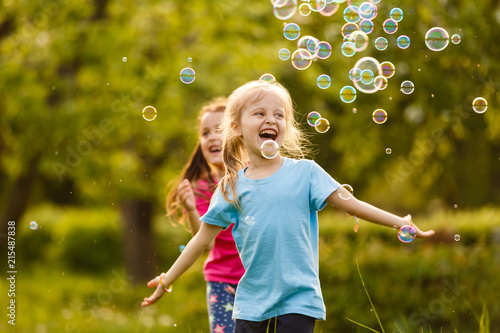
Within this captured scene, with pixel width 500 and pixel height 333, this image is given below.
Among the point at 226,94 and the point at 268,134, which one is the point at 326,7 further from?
the point at 226,94

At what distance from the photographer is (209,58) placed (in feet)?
22.8

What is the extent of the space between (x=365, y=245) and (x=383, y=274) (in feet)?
1.25

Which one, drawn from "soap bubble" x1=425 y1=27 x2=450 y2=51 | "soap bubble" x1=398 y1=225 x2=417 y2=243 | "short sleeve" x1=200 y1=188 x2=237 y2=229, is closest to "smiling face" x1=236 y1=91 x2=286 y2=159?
"short sleeve" x1=200 y1=188 x2=237 y2=229

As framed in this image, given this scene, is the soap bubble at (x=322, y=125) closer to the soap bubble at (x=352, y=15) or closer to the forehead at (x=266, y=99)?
the forehead at (x=266, y=99)

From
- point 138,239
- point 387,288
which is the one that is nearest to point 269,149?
point 387,288

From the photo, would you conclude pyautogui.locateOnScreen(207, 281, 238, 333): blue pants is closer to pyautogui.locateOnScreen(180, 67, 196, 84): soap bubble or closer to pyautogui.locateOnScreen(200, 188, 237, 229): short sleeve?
pyautogui.locateOnScreen(200, 188, 237, 229): short sleeve

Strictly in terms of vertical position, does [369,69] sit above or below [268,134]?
above

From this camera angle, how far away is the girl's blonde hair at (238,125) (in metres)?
2.63

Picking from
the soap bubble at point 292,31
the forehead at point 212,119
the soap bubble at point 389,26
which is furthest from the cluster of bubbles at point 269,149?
the soap bubble at point 389,26

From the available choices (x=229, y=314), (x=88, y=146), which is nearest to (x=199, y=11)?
(x=88, y=146)

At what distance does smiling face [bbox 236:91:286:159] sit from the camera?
257cm

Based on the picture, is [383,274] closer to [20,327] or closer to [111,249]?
[20,327]

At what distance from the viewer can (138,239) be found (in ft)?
34.0

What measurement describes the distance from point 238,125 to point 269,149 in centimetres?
30
